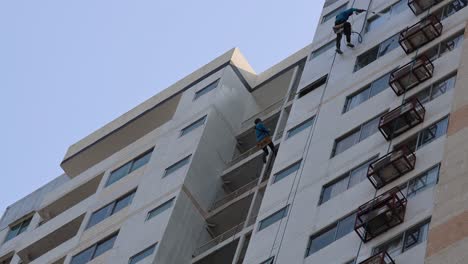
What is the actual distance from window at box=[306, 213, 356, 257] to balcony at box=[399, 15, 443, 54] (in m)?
10.0

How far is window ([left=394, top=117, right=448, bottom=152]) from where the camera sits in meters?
44.8

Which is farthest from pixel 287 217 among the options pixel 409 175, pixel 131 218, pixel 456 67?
pixel 131 218

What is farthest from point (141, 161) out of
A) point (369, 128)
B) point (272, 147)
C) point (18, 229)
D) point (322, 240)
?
point (322, 240)

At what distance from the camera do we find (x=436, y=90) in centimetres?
4744

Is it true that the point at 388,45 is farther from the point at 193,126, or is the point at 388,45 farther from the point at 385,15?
the point at 193,126

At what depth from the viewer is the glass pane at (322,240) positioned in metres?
44.3

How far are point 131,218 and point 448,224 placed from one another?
22808 millimetres

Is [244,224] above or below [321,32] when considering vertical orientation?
below

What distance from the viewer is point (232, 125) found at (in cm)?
6253

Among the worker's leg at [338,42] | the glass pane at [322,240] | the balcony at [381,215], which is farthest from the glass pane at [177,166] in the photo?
the balcony at [381,215]

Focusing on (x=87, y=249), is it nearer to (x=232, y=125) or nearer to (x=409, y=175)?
(x=232, y=125)

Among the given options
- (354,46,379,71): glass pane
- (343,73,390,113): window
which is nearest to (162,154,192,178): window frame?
(354,46,379,71): glass pane

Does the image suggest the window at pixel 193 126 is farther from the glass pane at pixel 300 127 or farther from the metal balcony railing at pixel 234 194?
the glass pane at pixel 300 127

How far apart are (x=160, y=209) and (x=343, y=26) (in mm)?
11793
